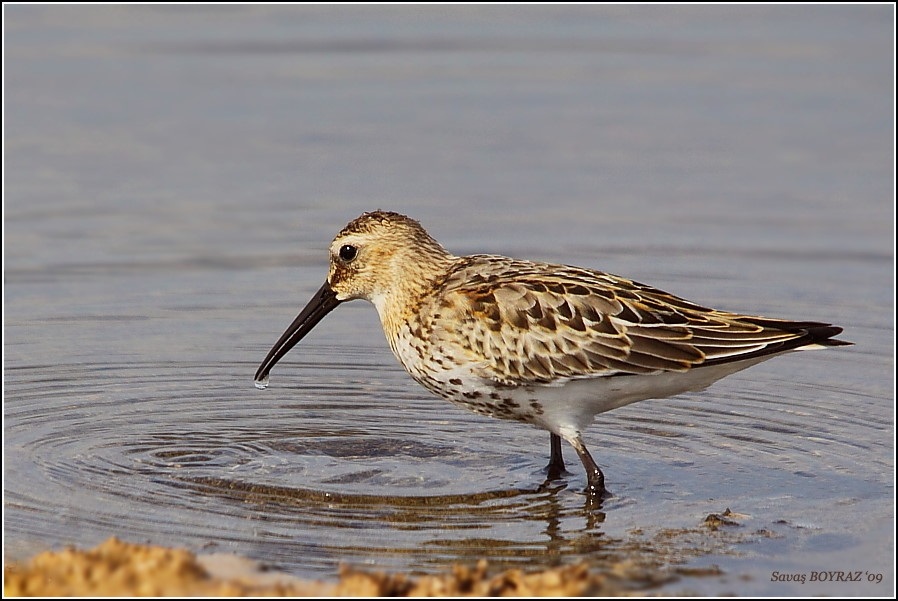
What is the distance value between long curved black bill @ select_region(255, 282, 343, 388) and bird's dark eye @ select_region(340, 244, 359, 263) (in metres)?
0.32

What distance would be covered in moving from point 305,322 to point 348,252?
29.6 inches

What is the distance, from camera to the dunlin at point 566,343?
9.33 meters

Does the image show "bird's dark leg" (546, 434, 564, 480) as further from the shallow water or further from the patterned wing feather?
the patterned wing feather

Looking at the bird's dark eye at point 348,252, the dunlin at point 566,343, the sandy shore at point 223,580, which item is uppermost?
the bird's dark eye at point 348,252

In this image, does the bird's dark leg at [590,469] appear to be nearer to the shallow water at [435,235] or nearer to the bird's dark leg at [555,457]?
the shallow water at [435,235]

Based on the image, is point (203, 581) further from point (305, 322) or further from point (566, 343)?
point (305, 322)

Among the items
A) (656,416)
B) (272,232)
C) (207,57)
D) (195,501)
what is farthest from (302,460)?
(207,57)

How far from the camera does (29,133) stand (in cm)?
1692

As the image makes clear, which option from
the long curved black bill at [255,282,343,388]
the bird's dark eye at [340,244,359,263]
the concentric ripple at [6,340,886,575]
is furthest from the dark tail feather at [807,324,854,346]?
the long curved black bill at [255,282,343,388]

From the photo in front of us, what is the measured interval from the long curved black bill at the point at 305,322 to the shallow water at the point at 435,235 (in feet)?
1.09

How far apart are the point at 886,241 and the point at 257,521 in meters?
8.34

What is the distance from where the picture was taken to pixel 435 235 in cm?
1472

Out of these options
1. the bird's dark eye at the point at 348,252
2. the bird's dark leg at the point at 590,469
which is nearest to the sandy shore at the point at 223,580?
the bird's dark leg at the point at 590,469

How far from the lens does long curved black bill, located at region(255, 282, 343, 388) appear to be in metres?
10.6
